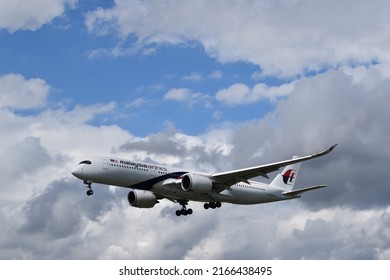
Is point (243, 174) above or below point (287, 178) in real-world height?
below

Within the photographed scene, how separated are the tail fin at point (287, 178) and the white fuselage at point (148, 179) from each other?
8730 mm

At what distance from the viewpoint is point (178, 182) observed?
5969cm

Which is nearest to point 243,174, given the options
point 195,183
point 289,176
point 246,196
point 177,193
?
point 195,183

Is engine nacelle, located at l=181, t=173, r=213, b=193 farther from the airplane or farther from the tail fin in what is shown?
the tail fin

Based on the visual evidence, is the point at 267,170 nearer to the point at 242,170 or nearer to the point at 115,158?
the point at 242,170

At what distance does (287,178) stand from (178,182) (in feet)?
69.3

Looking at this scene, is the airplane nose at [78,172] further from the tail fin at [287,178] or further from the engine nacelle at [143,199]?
the tail fin at [287,178]

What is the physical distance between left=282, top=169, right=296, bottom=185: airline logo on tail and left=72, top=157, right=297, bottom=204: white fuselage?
10.5m

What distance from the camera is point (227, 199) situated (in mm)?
63844

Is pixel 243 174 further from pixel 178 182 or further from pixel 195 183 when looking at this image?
pixel 178 182

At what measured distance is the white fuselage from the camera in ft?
185

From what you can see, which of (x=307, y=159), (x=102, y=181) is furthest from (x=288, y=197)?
(x=102, y=181)

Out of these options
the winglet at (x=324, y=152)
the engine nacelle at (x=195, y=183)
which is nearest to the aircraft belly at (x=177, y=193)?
the engine nacelle at (x=195, y=183)

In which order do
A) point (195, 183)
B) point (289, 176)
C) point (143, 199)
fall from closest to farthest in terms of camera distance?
point (195, 183) → point (143, 199) → point (289, 176)
